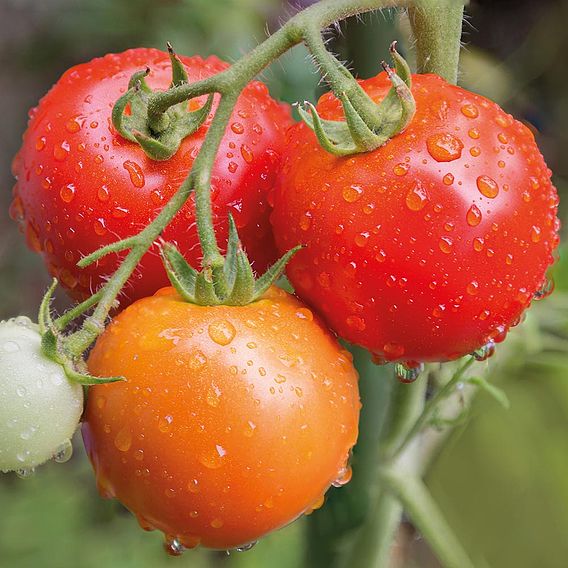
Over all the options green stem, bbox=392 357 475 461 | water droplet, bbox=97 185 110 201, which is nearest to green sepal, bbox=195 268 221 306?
water droplet, bbox=97 185 110 201

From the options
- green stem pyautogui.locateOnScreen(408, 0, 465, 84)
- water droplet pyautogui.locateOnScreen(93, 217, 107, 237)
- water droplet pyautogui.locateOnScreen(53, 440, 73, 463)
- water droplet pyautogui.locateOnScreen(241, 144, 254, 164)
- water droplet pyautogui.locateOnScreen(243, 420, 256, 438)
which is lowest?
water droplet pyautogui.locateOnScreen(53, 440, 73, 463)

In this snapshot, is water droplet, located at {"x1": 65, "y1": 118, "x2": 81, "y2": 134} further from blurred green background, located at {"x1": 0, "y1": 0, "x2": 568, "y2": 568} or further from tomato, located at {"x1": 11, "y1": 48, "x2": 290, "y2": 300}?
blurred green background, located at {"x1": 0, "y1": 0, "x2": 568, "y2": 568}

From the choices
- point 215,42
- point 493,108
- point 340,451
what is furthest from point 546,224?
point 215,42

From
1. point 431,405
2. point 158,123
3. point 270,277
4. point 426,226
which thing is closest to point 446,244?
point 426,226

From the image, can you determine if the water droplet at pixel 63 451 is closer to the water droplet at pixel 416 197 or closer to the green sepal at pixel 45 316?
the green sepal at pixel 45 316

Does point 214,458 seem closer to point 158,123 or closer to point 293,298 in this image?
point 293,298

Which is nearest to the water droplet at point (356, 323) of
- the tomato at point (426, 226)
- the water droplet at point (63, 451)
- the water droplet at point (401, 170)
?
the tomato at point (426, 226)

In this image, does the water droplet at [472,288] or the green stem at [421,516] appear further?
the green stem at [421,516]
